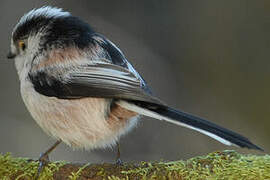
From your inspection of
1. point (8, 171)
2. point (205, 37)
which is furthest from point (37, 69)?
point (205, 37)

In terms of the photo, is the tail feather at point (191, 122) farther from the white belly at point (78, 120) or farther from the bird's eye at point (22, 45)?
the bird's eye at point (22, 45)

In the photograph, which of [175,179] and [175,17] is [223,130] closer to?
[175,179]

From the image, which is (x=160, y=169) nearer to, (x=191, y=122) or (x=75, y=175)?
(x=191, y=122)

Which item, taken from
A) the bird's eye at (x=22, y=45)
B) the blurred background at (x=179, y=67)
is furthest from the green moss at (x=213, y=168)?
the blurred background at (x=179, y=67)

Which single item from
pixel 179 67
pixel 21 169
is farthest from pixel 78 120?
pixel 179 67

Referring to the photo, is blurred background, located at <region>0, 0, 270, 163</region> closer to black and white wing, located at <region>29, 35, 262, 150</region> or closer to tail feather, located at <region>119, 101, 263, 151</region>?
Result: black and white wing, located at <region>29, 35, 262, 150</region>
